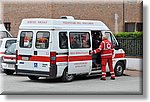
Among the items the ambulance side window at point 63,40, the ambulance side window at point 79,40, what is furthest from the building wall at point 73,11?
the ambulance side window at point 63,40

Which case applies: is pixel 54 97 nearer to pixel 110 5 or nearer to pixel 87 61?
pixel 87 61

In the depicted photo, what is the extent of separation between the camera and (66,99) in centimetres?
934

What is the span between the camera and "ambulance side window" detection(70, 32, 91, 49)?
43.4 feet

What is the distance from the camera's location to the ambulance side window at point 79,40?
1322cm

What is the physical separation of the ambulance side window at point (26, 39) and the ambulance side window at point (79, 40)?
4.74ft

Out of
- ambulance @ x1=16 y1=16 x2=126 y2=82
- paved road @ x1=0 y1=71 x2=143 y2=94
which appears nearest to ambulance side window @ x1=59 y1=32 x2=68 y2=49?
ambulance @ x1=16 y1=16 x2=126 y2=82

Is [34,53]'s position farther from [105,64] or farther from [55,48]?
[105,64]

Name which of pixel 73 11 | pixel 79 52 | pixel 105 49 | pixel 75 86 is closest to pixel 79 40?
pixel 79 52

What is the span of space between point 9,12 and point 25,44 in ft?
45.0

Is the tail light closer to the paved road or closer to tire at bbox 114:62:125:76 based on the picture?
the paved road

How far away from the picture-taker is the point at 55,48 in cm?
1249

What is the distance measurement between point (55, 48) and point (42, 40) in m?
0.60

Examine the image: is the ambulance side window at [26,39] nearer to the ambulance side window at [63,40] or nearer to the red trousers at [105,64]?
the ambulance side window at [63,40]

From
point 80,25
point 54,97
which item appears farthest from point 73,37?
point 54,97
